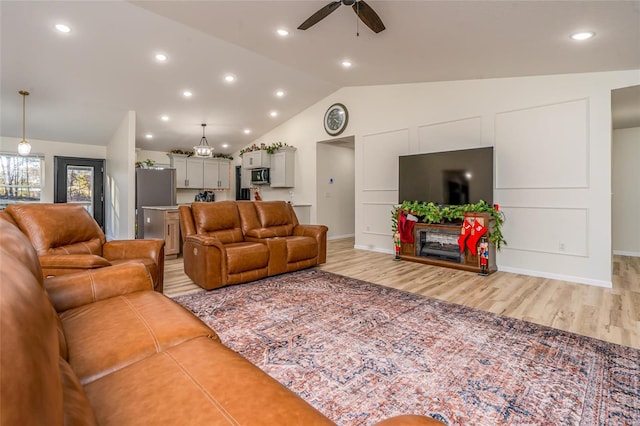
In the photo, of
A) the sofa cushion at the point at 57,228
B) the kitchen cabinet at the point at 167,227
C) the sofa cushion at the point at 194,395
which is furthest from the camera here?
the kitchen cabinet at the point at 167,227

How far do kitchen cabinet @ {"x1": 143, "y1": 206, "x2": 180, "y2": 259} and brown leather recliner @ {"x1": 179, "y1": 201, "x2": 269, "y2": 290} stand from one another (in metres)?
1.35

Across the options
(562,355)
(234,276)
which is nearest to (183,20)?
(234,276)

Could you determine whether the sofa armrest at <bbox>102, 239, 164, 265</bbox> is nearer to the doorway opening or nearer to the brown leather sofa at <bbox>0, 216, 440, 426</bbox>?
the brown leather sofa at <bbox>0, 216, 440, 426</bbox>

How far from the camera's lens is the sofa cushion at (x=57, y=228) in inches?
97.0

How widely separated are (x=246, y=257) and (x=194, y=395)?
2674 mm

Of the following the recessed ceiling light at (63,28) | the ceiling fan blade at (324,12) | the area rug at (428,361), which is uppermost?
the recessed ceiling light at (63,28)

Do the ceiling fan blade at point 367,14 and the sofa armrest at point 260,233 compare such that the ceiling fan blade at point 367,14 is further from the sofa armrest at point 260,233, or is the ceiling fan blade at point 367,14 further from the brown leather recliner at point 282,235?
the sofa armrest at point 260,233

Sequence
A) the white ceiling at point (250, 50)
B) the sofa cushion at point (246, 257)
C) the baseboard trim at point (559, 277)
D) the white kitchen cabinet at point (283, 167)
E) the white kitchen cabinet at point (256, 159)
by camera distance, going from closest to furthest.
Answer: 1. the white ceiling at point (250, 50)
2. the sofa cushion at point (246, 257)
3. the baseboard trim at point (559, 277)
4. the white kitchen cabinet at point (283, 167)
5. the white kitchen cabinet at point (256, 159)

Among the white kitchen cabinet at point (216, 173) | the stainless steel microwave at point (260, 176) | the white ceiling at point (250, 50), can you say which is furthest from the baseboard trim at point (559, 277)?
the white kitchen cabinet at point (216, 173)

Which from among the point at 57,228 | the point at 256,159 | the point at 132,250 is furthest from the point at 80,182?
the point at 132,250

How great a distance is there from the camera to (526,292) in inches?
132

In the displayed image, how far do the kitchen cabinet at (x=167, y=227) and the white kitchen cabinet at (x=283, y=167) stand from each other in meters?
2.94

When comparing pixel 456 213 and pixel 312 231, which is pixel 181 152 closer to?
pixel 312 231

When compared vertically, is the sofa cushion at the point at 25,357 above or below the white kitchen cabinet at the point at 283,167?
below
